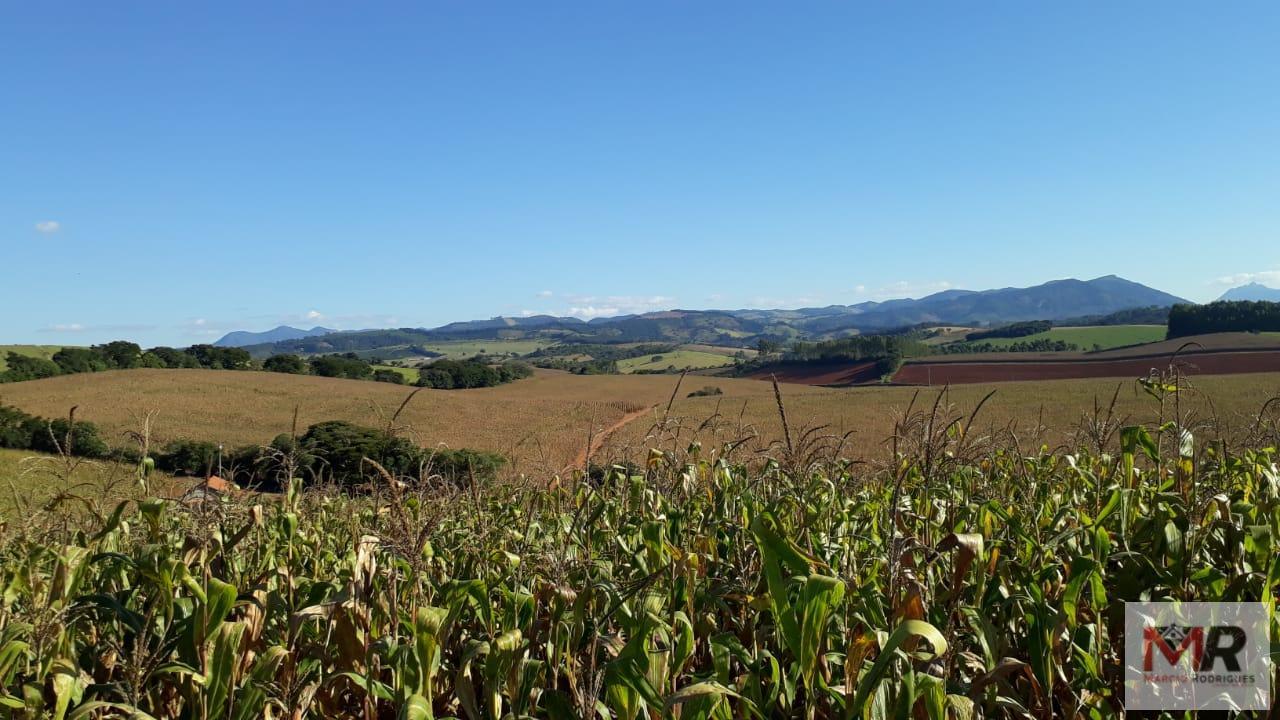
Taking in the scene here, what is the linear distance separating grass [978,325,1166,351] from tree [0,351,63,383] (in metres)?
151

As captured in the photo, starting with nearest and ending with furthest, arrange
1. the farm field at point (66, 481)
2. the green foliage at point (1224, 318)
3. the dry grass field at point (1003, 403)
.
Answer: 1. the farm field at point (66, 481)
2. the dry grass field at point (1003, 403)
3. the green foliage at point (1224, 318)

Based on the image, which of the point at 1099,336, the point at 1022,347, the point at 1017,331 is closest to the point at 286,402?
the point at 1022,347

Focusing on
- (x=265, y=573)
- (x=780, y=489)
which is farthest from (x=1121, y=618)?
(x=265, y=573)

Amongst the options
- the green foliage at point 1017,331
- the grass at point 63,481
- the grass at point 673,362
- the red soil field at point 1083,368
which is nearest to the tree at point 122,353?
the grass at point 63,481

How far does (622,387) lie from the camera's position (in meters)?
82.7

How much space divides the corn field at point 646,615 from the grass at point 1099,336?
15021 centimetres

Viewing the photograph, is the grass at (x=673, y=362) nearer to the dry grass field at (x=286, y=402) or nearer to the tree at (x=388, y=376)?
the tree at (x=388, y=376)

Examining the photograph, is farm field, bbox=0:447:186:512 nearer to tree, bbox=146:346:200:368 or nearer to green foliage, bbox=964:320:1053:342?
tree, bbox=146:346:200:368

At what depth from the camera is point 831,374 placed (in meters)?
104

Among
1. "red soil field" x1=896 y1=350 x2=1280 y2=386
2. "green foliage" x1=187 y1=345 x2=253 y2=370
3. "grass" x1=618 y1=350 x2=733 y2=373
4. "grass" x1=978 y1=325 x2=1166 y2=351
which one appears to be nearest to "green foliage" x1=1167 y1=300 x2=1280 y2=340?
"grass" x1=978 y1=325 x2=1166 y2=351

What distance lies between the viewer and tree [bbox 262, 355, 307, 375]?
97.1 meters

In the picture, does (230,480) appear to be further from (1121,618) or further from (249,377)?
(249,377)

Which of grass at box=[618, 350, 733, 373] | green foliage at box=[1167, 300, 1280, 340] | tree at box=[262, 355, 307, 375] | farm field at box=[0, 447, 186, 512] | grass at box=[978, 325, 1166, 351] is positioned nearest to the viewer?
farm field at box=[0, 447, 186, 512]

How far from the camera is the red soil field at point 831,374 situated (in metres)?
97.2
